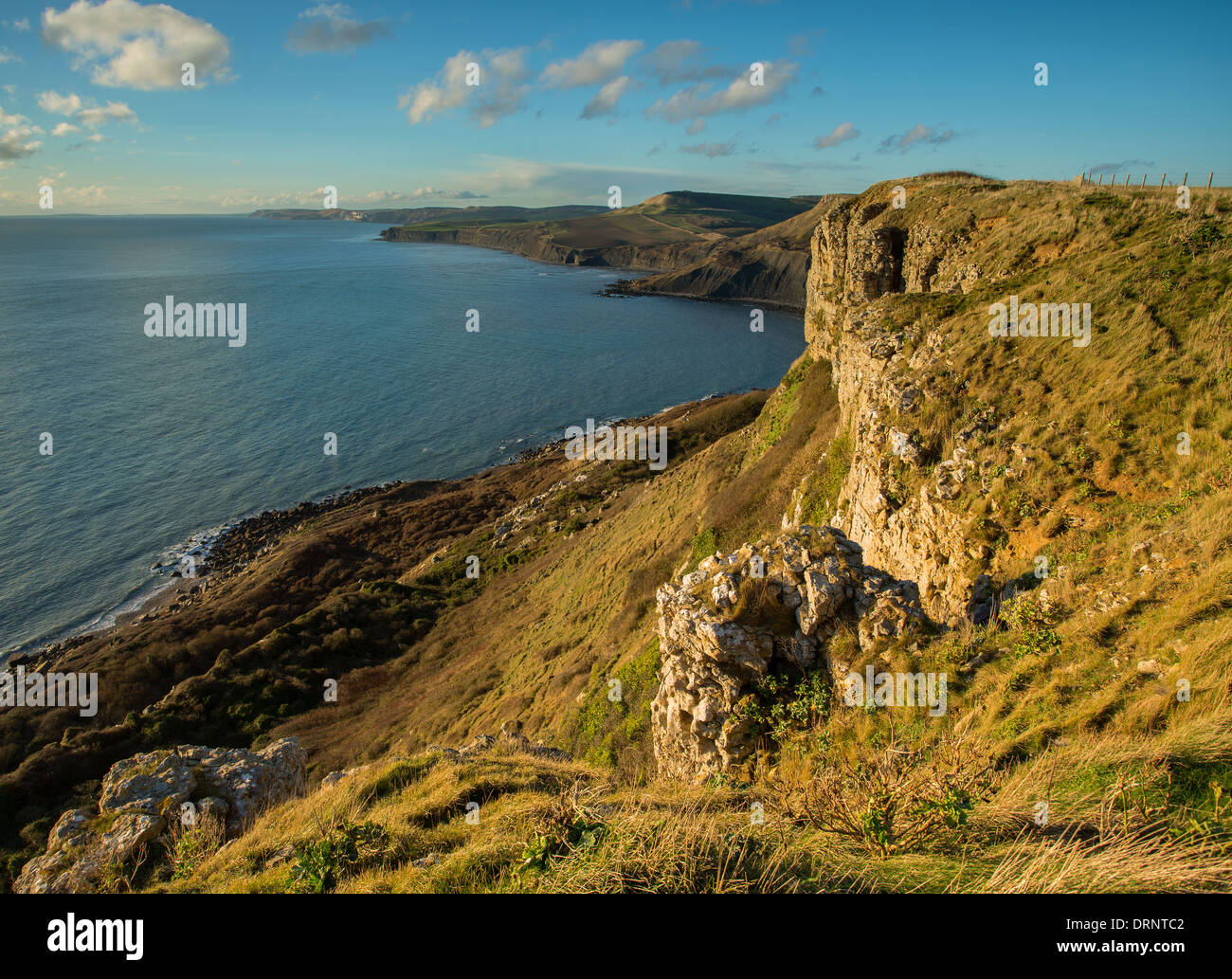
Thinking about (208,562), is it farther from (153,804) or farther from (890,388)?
(890,388)

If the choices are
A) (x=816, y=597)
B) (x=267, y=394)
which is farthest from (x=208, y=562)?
(x=816, y=597)

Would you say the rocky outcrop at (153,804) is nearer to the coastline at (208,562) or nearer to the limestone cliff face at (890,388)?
the limestone cliff face at (890,388)

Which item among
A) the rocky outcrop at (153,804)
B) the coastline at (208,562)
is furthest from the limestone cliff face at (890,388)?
the coastline at (208,562)

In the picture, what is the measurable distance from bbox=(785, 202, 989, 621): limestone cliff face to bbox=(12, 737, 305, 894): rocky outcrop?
43.6 feet

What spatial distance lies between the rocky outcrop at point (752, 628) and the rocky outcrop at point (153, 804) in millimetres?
7579

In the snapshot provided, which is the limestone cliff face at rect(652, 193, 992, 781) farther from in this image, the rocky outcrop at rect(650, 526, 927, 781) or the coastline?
the coastline

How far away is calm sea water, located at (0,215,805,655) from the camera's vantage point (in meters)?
43.0

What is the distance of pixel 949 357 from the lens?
50.4 ft

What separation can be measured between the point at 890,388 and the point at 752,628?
8992 mm

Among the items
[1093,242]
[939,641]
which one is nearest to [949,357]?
[1093,242]

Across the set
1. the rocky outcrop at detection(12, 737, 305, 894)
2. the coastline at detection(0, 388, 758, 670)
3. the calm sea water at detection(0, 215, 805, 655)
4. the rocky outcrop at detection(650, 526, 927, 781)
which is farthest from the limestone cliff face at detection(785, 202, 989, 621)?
the calm sea water at detection(0, 215, 805, 655)

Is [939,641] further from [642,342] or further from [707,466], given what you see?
[642,342]

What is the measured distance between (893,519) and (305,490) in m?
50.9

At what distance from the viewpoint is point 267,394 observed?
69.0 meters
